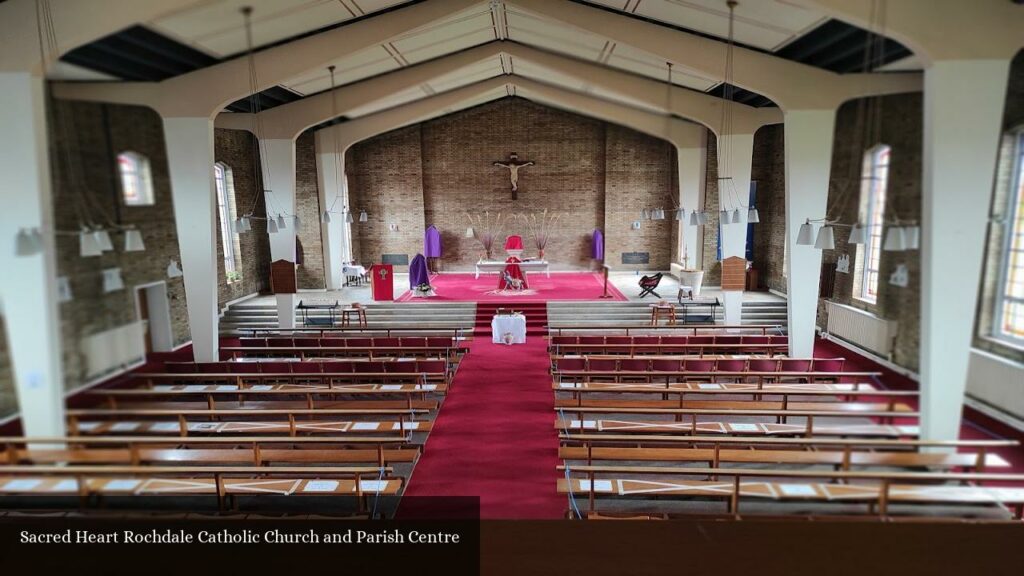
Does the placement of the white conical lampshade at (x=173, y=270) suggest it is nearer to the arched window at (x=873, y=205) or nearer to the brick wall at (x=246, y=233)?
the brick wall at (x=246, y=233)

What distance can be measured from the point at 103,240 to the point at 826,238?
394cm

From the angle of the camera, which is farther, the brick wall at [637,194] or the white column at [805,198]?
the brick wall at [637,194]

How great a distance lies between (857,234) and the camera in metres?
2.73

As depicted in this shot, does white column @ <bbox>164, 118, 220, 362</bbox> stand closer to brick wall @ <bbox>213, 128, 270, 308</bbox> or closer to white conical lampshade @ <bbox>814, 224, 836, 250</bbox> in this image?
brick wall @ <bbox>213, 128, 270, 308</bbox>

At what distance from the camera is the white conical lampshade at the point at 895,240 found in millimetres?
2455

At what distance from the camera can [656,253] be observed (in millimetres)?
21500

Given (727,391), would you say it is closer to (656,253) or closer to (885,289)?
(885,289)

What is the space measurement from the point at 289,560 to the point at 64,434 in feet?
3.67

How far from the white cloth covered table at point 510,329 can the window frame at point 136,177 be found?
1081 centimetres

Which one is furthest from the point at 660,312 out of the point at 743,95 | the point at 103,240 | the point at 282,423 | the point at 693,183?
the point at 103,240

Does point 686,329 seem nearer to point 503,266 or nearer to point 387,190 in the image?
point 503,266

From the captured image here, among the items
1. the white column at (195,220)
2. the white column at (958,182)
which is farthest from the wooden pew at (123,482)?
the white column at (958,182)

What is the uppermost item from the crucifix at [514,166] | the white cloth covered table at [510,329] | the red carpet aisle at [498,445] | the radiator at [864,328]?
the crucifix at [514,166]

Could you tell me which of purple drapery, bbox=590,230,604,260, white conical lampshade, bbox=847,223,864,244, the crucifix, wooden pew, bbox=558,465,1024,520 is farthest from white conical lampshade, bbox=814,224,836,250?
the crucifix
